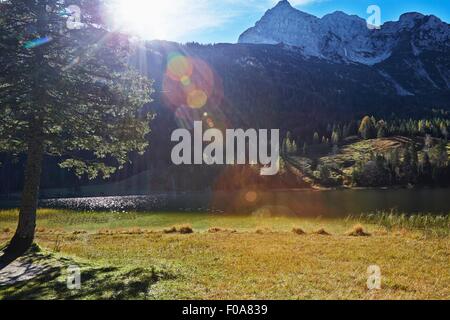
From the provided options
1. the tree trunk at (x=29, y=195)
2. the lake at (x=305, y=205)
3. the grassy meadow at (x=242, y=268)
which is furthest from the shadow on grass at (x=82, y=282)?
the lake at (x=305, y=205)

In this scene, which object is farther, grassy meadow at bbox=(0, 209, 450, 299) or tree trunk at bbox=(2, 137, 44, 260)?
tree trunk at bbox=(2, 137, 44, 260)

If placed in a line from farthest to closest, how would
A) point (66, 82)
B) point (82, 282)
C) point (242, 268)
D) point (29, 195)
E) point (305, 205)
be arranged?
point (305, 205), point (29, 195), point (66, 82), point (242, 268), point (82, 282)

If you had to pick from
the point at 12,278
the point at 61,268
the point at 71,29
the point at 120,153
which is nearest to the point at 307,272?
the point at 61,268

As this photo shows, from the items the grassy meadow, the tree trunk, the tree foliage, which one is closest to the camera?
the grassy meadow

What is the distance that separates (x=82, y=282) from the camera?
15.2 meters

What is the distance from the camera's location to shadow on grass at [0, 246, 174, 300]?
1331 centimetres

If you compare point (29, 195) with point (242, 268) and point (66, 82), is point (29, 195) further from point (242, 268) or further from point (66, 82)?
point (242, 268)

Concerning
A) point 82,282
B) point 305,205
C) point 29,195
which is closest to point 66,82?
point 29,195

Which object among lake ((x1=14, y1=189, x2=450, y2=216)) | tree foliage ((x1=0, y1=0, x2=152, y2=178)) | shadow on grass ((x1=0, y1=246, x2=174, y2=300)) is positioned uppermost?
tree foliage ((x1=0, y1=0, x2=152, y2=178))

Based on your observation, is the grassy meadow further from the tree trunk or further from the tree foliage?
the tree foliage

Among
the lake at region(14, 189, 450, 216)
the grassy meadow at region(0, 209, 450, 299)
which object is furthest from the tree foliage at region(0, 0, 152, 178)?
the lake at region(14, 189, 450, 216)

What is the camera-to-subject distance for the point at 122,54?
23.1 metres

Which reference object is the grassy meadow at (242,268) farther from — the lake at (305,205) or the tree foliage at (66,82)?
the lake at (305,205)
